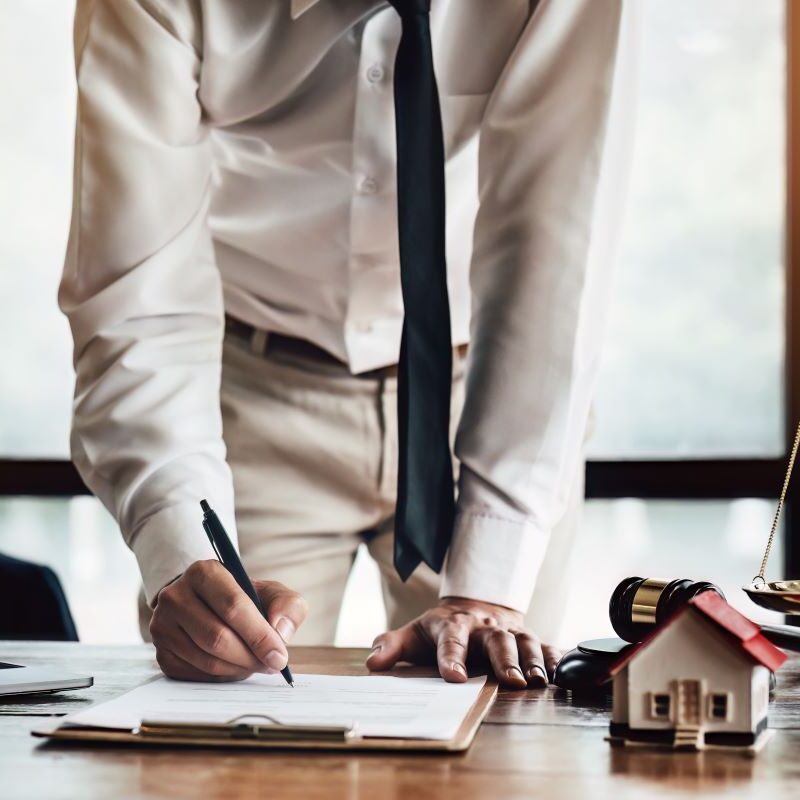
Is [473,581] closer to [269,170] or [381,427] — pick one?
[381,427]

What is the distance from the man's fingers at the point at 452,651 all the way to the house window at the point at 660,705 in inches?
10.3

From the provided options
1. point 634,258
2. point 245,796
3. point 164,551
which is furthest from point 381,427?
point 634,258

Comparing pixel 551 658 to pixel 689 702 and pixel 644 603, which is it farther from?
pixel 689 702

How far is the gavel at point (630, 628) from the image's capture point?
1022 millimetres

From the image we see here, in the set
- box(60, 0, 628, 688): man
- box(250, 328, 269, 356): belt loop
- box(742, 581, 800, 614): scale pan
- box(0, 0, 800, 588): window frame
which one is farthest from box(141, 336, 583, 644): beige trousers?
box(0, 0, 800, 588): window frame

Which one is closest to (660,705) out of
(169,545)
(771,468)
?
(169,545)

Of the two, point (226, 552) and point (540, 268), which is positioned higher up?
point (540, 268)

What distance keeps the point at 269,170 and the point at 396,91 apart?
316 mm

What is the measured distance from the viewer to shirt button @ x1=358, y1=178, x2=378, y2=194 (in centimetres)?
155

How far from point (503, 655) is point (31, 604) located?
103cm

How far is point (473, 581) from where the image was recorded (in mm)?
1315

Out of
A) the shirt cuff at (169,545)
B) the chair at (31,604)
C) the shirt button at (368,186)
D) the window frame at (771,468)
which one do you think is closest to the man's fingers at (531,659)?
the shirt cuff at (169,545)

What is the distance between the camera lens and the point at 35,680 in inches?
40.6

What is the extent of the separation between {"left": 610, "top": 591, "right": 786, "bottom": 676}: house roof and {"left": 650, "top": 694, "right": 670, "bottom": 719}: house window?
3 cm
